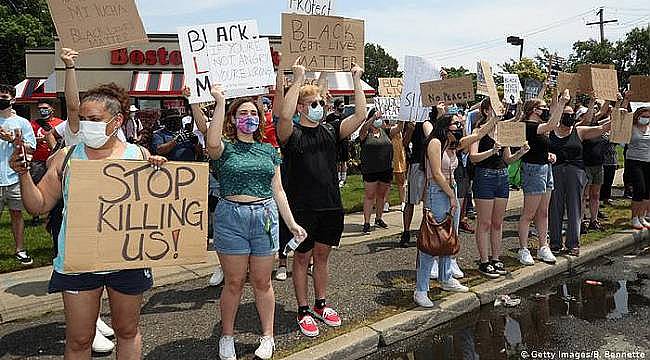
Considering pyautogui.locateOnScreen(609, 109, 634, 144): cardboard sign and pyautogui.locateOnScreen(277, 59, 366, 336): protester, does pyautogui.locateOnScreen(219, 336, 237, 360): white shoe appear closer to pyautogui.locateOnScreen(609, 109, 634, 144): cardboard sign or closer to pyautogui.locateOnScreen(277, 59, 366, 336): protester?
pyautogui.locateOnScreen(277, 59, 366, 336): protester

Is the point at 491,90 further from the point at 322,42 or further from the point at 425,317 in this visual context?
the point at 425,317

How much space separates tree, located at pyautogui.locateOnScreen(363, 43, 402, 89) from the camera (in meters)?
101

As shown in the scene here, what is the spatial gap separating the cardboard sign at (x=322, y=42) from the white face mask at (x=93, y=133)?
1.90 meters

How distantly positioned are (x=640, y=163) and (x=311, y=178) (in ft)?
21.1

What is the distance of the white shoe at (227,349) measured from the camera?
3.92m

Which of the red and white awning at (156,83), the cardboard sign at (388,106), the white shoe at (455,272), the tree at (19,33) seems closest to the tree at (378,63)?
the tree at (19,33)

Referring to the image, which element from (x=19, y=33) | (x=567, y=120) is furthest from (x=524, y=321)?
(x=19, y=33)

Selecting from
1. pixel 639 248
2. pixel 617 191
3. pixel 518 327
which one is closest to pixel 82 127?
pixel 518 327

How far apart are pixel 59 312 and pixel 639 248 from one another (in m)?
7.57

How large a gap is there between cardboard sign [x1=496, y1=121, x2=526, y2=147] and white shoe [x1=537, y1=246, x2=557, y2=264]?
1592mm

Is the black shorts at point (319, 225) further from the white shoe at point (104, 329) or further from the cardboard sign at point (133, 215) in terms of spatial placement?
the white shoe at point (104, 329)

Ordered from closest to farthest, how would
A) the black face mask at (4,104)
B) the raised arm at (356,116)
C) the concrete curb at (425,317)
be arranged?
1. the concrete curb at (425,317)
2. the raised arm at (356,116)
3. the black face mask at (4,104)

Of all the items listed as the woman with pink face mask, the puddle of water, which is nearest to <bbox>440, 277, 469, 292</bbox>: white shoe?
the puddle of water

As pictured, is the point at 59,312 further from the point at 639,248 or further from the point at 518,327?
the point at 639,248
